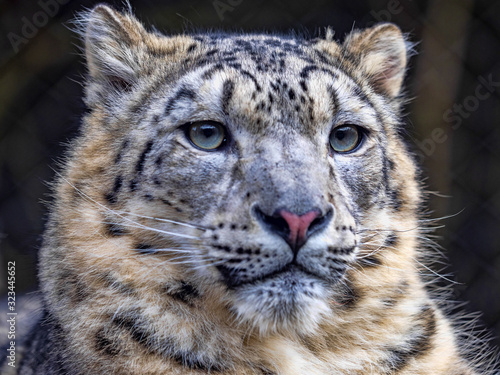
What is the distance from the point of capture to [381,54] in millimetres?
3131

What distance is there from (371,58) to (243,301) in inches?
64.9

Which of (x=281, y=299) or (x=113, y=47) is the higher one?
(x=113, y=47)

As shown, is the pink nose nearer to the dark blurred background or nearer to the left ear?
the left ear

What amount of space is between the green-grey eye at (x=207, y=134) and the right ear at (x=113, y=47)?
1.80ft

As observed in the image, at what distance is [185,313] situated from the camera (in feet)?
7.28

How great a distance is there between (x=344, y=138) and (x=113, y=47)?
A: 3.81 feet

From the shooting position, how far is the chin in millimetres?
2014

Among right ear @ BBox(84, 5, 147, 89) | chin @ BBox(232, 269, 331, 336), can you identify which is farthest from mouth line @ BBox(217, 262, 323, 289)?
right ear @ BBox(84, 5, 147, 89)

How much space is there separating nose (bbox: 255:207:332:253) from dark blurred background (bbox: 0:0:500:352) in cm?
279

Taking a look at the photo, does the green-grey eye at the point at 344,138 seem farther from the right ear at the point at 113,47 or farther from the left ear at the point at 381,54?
the right ear at the point at 113,47

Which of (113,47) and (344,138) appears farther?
(113,47)

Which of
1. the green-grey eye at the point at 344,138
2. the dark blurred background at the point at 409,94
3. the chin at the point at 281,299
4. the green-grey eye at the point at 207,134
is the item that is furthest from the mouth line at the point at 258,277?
the dark blurred background at the point at 409,94

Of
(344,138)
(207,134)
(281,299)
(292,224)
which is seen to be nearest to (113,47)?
(207,134)

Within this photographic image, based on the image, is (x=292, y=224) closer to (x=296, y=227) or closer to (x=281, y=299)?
(x=296, y=227)
